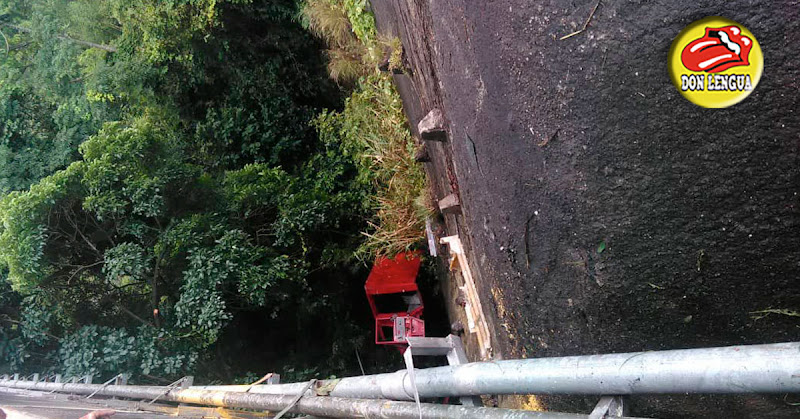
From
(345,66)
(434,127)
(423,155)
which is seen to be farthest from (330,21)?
(434,127)

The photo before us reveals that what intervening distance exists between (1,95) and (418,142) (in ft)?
30.2

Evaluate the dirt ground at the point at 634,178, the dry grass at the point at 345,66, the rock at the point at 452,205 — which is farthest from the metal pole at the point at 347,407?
the dry grass at the point at 345,66

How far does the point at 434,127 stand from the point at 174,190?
19.5 ft

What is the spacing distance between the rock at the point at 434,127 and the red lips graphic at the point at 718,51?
5.60 ft

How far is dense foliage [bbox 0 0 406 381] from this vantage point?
8102 millimetres

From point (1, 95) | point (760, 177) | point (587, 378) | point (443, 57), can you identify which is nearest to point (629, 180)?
point (760, 177)

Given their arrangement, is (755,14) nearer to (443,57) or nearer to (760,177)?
(760,177)

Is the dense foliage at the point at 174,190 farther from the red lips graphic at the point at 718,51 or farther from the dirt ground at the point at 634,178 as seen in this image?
the red lips graphic at the point at 718,51

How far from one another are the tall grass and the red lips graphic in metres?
4.23

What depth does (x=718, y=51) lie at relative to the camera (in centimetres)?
193

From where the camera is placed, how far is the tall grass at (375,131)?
24.6ft

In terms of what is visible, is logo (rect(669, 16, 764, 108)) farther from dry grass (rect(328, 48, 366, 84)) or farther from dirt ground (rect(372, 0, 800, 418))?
dry grass (rect(328, 48, 366, 84))

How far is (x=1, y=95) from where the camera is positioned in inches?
477

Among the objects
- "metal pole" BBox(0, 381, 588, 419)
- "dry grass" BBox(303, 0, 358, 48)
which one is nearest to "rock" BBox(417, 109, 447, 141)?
"metal pole" BBox(0, 381, 588, 419)
